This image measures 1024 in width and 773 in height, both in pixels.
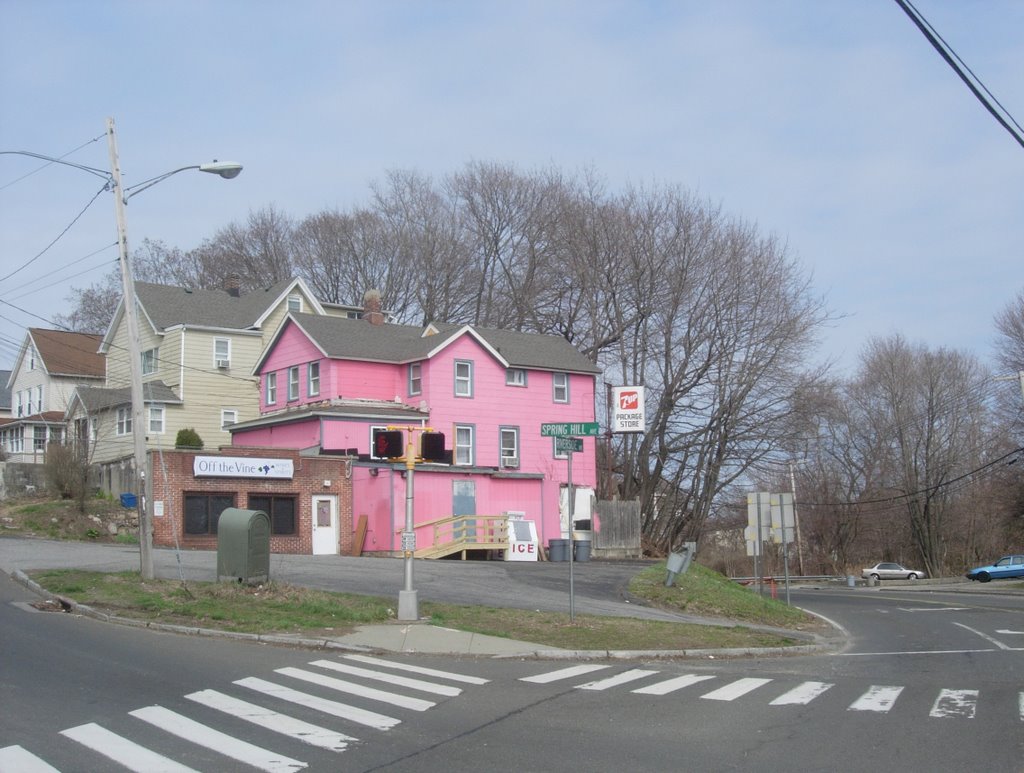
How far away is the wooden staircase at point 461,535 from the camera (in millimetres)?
37875

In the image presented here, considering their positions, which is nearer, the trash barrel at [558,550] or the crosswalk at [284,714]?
the crosswalk at [284,714]

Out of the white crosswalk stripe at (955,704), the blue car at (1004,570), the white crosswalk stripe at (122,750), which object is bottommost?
the blue car at (1004,570)

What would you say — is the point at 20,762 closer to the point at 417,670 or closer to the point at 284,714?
the point at 284,714

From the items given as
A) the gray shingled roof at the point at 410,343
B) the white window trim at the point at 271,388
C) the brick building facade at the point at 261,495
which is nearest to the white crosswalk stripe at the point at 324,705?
the brick building facade at the point at 261,495

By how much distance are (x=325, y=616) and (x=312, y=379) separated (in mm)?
26987

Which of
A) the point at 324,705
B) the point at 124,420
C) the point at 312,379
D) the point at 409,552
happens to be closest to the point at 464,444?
the point at 312,379

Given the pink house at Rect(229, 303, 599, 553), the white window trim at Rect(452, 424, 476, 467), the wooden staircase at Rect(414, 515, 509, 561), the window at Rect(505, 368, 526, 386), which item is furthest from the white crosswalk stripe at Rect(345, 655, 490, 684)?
the window at Rect(505, 368, 526, 386)

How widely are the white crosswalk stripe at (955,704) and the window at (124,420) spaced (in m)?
39.9

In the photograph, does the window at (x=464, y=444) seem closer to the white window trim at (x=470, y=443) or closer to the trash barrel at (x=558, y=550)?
the white window trim at (x=470, y=443)

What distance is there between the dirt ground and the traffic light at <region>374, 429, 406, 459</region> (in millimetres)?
19055

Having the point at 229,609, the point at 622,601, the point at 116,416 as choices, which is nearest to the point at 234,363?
the point at 116,416

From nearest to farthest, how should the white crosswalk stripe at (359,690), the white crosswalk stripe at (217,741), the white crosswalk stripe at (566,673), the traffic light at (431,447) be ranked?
the white crosswalk stripe at (217,741), the white crosswalk stripe at (359,690), the white crosswalk stripe at (566,673), the traffic light at (431,447)

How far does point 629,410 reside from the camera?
47.7 metres

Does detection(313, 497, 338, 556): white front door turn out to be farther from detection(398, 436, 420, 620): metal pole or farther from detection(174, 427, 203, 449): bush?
detection(398, 436, 420, 620): metal pole
